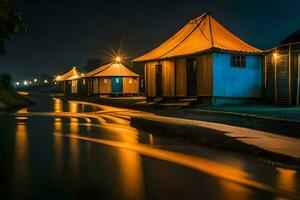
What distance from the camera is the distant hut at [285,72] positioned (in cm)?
2659

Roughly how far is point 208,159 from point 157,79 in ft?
79.8

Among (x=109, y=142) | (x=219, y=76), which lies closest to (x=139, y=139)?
(x=109, y=142)

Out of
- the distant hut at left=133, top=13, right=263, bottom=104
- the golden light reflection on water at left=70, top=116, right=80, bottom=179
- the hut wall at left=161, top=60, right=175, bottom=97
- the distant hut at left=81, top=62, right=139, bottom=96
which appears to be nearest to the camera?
the golden light reflection on water at left=70, top=116, right=80, bottom=179

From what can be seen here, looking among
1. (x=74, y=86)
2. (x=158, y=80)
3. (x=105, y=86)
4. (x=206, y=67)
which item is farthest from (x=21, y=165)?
(x=74, y=86)

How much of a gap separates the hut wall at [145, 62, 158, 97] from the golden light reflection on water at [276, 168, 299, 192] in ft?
85.1

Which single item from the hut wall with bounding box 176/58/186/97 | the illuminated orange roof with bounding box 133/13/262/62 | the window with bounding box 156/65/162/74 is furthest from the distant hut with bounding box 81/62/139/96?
the hut wall with bounding box 176/58/186/97

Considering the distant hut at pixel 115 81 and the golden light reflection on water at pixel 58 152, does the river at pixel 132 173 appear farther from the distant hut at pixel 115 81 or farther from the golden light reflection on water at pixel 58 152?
the distant hut at pixel 115 81

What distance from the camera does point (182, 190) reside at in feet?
22.1

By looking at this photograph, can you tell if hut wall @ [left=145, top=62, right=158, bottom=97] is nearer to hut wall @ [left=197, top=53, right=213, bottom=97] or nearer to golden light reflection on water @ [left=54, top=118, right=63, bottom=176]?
hut wall @ [left=197, top=53, right=213, bottom=97]

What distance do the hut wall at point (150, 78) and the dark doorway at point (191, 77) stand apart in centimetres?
411

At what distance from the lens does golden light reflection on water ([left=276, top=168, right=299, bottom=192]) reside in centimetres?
708

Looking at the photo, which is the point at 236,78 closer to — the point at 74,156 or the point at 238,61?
the point at 238,61

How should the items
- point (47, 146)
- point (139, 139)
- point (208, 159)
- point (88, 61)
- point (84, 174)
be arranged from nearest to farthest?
point (84, 174)
point (208, 159)
point (47, 146)
point (139, 139)
point (88, 61)

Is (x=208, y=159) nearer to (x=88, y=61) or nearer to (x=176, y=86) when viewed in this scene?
(x=176, y=86)
